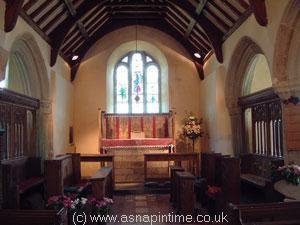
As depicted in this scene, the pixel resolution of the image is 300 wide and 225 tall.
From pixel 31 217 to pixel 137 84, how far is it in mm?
9527

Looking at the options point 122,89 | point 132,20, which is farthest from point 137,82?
point 132,20

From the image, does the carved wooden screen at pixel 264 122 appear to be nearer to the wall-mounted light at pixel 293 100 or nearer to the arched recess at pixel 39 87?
the wall-mounted light at pixel 293 100

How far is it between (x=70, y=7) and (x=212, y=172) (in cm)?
520

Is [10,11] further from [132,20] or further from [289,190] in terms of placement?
[132,20]

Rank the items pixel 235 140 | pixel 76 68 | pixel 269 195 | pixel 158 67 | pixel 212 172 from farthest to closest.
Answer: pixel 158 67 → pixel 76 68 → pixel 235 140 → pixel 212 172 → pixel 269 195

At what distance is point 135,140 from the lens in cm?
1171

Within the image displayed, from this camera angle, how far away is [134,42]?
13.1 meters

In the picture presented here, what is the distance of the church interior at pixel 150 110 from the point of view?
6.30 meters

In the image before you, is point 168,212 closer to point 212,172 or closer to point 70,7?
point 212,172

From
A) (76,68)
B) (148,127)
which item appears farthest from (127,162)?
(76,68)

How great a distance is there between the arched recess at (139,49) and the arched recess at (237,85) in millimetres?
3427

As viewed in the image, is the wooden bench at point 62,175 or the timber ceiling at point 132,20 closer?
the wooden bench at point 62,175

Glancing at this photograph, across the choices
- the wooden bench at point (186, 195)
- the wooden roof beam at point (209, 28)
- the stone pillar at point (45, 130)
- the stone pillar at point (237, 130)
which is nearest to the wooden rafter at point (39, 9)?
the stone pillar at point (45, 130)

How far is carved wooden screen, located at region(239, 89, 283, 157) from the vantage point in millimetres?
7598
